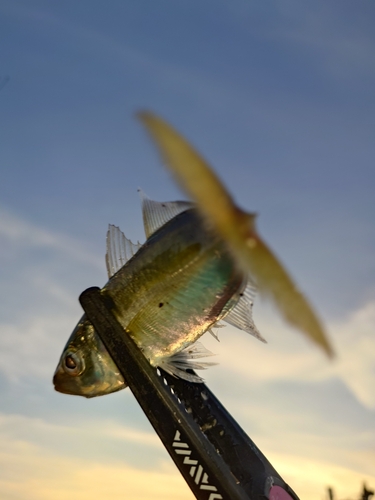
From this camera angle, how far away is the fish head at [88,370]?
13.2 ft

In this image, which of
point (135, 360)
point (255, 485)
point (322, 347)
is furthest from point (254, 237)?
point (255, 485)

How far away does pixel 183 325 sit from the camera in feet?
12.6

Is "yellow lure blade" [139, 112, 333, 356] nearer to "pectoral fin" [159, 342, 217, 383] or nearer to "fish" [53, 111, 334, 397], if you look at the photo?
"fish" [53, 111, 334, 397]

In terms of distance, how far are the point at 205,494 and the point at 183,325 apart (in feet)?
3.23

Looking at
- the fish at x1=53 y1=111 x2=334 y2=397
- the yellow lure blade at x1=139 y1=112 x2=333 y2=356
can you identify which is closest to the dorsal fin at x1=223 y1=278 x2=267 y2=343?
the fish at x1=53 y1=111 x2=334 y2=397

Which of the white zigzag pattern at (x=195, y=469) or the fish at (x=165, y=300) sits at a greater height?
the fish at (x=165, y=300)

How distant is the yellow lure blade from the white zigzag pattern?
146 centimetres

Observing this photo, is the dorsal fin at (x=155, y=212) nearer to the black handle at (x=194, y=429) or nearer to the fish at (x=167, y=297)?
the fish at (x=167, y=297)

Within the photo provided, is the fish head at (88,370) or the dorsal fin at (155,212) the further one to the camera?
the fish head at (88,370)

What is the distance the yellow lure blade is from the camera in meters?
2.49

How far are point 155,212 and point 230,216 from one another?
141cm

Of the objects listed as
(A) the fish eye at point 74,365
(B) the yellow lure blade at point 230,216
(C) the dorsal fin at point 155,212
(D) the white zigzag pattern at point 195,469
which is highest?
(C) the dorsal fin at point 155,212

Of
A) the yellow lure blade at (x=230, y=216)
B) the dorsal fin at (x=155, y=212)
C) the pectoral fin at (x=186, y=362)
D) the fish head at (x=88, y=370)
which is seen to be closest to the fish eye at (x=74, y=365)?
the fish head at (x=88, y=370)

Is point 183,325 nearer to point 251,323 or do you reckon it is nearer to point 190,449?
point 251,323
